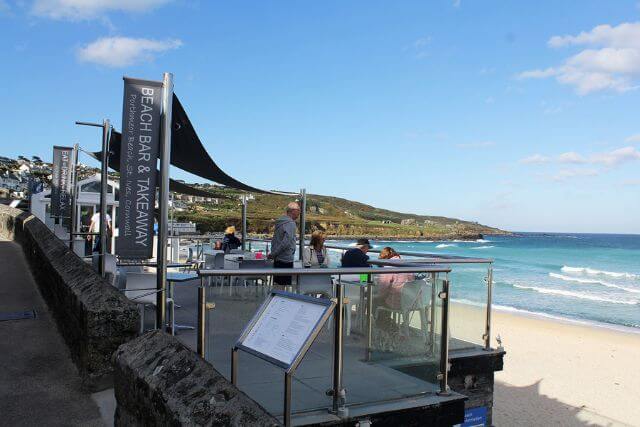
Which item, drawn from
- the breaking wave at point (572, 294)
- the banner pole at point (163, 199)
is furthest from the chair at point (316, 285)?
the breaking wave at point (572, 294)

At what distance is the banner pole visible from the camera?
504cm

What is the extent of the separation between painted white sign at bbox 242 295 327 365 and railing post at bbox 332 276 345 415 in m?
0.67

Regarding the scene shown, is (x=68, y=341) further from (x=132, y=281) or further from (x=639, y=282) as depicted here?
(x=639, y=282)

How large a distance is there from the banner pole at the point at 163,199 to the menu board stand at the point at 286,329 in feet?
5.13

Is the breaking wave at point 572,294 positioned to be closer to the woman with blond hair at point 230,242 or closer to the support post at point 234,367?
the woman with blond hair at point 230,242

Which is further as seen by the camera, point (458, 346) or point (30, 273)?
point (30, 273)

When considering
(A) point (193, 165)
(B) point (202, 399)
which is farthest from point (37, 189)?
(B) point (202, 399)

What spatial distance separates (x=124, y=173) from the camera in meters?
5.38

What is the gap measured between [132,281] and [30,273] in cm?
738

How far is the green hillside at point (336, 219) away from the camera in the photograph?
62594 mm

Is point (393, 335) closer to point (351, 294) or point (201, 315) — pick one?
point (351, 294)

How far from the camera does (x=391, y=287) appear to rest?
16.2 feet

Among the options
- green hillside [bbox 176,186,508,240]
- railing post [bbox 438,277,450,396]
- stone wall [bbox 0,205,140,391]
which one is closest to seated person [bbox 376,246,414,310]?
railing post [bbox 438,277,450,396]

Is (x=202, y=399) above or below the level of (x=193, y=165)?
below
